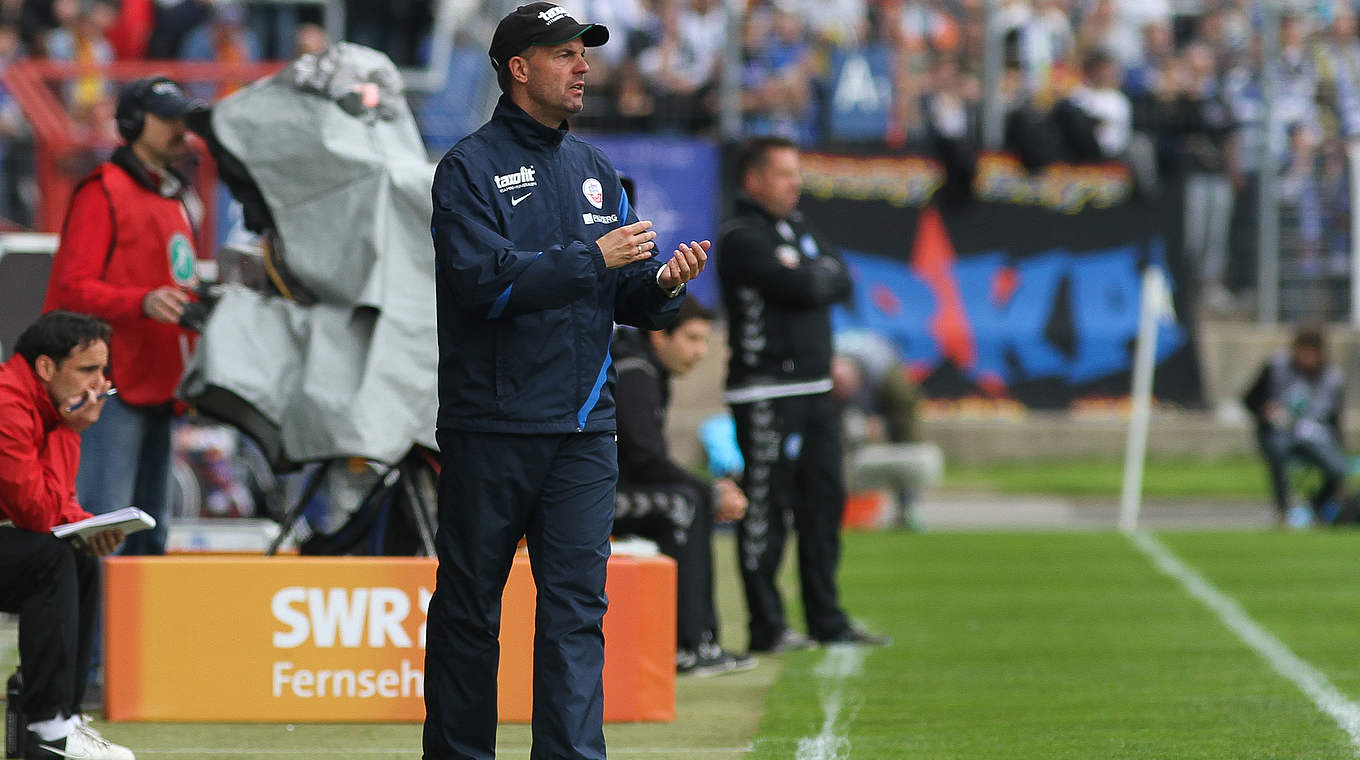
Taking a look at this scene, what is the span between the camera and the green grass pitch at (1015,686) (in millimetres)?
6789

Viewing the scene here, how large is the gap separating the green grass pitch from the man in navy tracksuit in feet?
3.83

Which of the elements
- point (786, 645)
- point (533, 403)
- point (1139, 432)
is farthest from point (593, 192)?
point (1139, 432)

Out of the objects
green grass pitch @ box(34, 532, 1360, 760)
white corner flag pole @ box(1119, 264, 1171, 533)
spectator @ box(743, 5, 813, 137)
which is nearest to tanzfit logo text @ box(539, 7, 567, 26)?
green grass pitch @ box(34, 532, 1360, 760)

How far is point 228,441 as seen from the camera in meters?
15.1

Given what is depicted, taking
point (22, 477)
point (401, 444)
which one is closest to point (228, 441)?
point (401, 444)

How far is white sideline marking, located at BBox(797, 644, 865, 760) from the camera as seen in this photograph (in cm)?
668

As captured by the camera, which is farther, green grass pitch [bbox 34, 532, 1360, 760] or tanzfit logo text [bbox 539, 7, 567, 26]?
green grass pitch [bbox 34, 532, 1360, 760]

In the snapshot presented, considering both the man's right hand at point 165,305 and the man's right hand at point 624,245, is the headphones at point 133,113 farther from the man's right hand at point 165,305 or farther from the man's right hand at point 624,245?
the man's right hand at point 624,245

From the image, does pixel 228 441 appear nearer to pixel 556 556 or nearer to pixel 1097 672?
pixel 1097 672

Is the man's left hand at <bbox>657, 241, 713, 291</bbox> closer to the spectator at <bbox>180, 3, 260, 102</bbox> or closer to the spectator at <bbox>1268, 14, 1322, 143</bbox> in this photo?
the spectator at <bbox>180, 3, 260, 102</bbox>

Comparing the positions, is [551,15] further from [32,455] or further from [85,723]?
[85,723]

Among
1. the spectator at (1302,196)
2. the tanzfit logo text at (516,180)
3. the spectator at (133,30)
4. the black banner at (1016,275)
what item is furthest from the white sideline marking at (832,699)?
the spectator at (1302,196)

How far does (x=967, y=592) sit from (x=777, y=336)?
338cm

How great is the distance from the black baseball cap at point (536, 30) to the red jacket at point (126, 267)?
2570 millimetres
